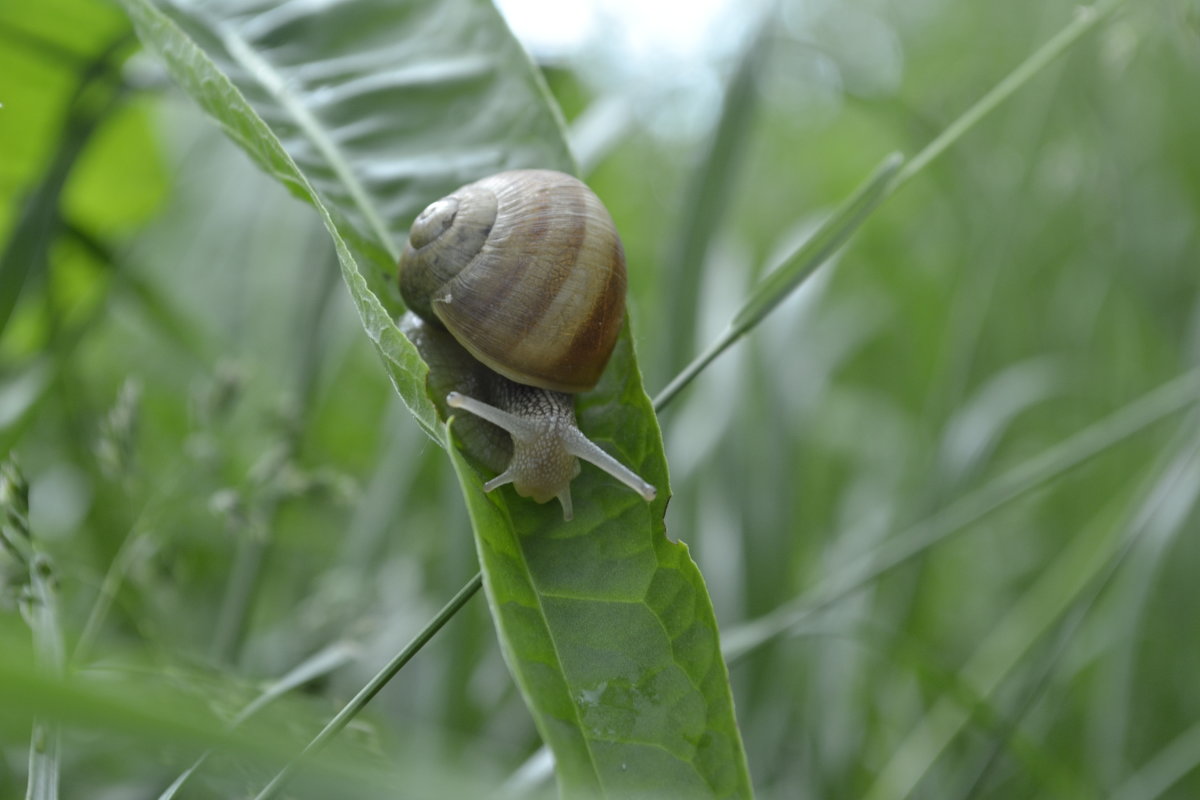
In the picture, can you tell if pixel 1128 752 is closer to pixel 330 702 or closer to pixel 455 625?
pixel 455 625

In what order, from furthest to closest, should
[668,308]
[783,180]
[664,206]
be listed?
[783,180], [664,206], [668,308]

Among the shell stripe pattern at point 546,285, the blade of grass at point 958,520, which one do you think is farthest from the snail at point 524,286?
the blade of grass at point 958,520

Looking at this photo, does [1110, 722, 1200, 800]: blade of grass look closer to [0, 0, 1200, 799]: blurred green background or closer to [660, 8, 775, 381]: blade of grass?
[0, 0, 1200, 799]: blurred green background

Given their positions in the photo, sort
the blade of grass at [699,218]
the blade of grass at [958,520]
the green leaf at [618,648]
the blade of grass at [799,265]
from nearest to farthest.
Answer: the green leaf at [618,648] → the blade of grass at [799,265] → the blade of grass at [958,520] → the blade of grass at [699,218]

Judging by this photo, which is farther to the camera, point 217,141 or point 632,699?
point 217,141

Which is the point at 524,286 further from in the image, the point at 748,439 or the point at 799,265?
the point at 748,439

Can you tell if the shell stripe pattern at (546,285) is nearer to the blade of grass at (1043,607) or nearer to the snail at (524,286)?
the snail at (524,286)

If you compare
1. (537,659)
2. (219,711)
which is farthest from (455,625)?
(537,659)

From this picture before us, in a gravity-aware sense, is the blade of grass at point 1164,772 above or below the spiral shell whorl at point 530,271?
below
